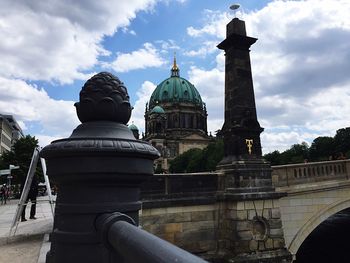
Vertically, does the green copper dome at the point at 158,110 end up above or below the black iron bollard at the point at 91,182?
above

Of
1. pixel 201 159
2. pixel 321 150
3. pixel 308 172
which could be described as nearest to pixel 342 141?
pixel 321 150

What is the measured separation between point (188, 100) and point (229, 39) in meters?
76.9

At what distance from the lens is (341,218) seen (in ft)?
78.9

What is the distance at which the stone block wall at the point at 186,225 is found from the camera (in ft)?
34.4

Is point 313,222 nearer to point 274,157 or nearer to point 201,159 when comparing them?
point 274,157

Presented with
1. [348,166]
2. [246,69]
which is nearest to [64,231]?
[246,69]

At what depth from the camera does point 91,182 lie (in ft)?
5.51

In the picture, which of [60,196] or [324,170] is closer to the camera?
[60,196]

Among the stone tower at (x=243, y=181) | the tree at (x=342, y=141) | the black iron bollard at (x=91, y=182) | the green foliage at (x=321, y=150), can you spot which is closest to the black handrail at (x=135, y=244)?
the black iron bollard at (x=91, y=182)

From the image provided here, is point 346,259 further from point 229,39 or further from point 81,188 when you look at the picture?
point 81,188

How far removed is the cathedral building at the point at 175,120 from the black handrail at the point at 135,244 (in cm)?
8046

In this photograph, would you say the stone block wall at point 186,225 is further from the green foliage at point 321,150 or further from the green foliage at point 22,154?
the green foliage at point 321,150

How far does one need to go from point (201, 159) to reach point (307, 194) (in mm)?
53771

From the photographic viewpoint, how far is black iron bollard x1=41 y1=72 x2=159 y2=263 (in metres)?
1.63
